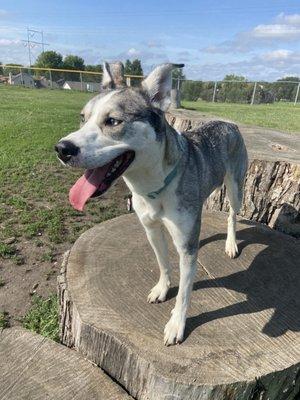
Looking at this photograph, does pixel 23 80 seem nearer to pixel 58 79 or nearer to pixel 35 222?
pixel 58 79

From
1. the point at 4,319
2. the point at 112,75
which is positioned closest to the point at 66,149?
the point at 112,75

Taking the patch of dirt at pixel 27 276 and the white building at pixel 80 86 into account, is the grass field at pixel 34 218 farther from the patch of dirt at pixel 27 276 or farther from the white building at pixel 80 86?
the white building at pixel 80 86

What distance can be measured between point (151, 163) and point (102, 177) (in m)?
0.33

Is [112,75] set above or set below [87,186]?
above

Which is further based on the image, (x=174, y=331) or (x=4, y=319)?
(x=4, y=319)

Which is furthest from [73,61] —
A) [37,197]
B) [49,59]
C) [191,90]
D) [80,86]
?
[37,197]

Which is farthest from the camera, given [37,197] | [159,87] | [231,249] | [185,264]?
[37,197]

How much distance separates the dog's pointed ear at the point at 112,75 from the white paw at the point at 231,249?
179 centimetres

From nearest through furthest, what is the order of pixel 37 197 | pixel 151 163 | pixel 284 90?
pixel 151 163 → pixel 37 197 → pixel 284 90

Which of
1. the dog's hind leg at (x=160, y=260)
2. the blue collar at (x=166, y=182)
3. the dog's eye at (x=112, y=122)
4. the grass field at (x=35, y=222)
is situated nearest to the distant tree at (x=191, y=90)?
the grass field at (x=35, y=222)

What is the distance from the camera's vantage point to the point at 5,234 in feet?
19.0

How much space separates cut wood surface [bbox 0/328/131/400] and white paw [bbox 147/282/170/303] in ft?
2.20

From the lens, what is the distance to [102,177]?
256cm

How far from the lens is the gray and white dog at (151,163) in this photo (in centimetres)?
251
